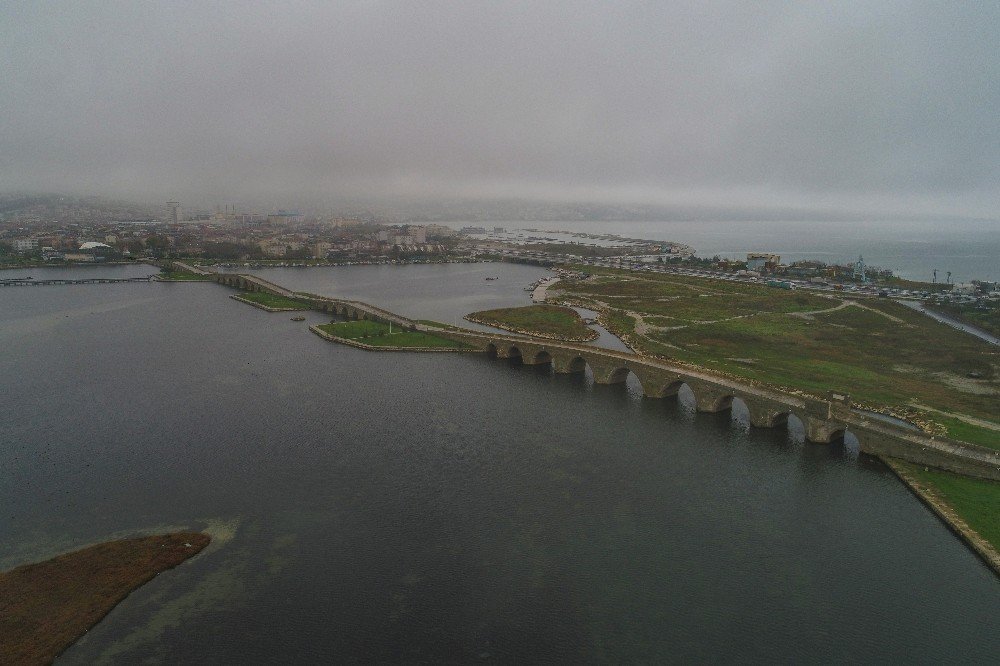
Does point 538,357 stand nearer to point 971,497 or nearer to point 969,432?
point 969,432

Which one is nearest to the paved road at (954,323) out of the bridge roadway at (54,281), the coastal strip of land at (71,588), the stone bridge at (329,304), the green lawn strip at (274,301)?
the stone bridge at (329,304)

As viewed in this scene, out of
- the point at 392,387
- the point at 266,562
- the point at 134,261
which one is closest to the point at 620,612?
the point at 266,562

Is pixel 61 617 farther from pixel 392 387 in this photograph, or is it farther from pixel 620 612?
pixel 392 387

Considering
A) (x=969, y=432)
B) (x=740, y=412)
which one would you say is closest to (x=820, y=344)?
(x=740, y=412)

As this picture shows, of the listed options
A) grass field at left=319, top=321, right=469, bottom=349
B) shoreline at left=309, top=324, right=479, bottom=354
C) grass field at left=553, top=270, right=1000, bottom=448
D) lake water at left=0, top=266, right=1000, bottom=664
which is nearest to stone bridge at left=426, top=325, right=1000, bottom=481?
lake water at left=0, top=266, right=1000, bottom=664

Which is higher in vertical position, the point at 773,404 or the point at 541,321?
the point at 541,321

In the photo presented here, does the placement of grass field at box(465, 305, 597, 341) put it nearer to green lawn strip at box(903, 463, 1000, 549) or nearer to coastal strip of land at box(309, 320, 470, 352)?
coastal strip of land at box(309, 320, 470, 352)
